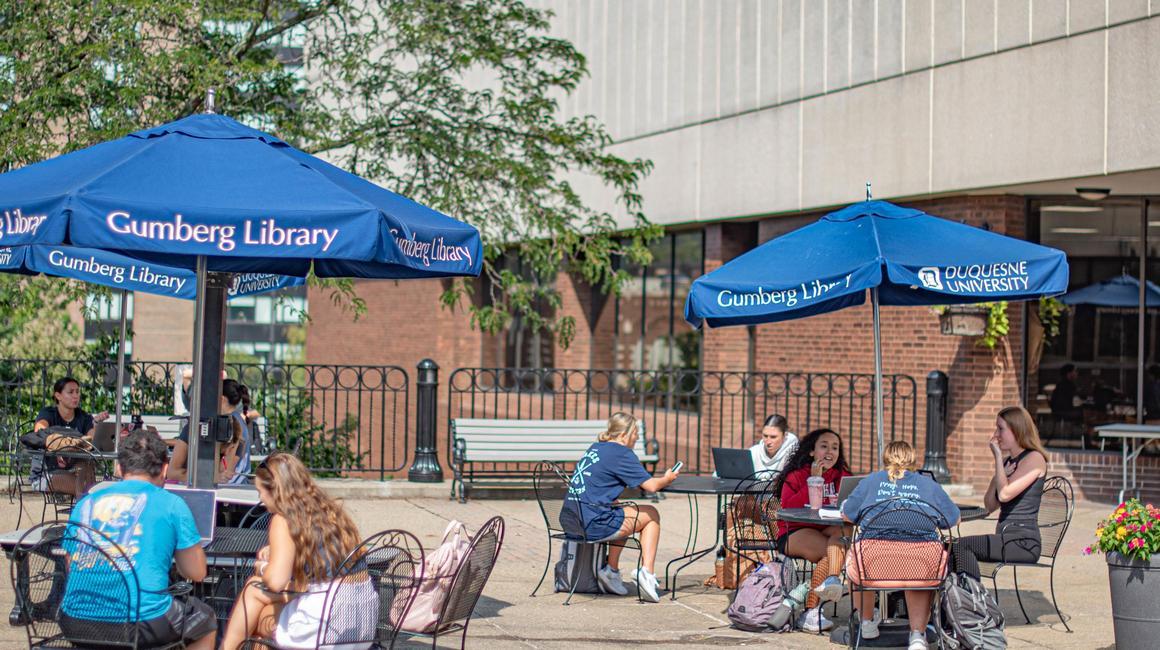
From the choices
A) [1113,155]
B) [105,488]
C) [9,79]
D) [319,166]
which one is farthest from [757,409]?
[105,488]

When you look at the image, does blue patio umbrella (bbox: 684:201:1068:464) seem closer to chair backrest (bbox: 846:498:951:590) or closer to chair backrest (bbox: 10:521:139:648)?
chair backrest (bbox: 846:498:951:590)

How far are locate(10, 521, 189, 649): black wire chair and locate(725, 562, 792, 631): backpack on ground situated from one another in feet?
13.9

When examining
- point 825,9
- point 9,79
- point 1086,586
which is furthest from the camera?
point 825,9

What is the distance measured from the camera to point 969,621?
8.04 metres

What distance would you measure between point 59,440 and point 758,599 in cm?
550

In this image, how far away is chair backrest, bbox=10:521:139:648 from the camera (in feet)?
19.0

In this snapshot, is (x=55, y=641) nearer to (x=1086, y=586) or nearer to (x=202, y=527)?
(x=202, y=527)

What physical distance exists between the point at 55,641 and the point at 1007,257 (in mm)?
6089

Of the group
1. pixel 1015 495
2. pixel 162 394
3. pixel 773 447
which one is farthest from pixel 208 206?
pixel 162 394

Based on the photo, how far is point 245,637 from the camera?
20.0 ft

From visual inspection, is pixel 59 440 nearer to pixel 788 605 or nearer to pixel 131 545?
pixel 131 545

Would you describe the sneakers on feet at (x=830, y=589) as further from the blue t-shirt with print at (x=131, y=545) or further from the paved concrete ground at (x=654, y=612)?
the blue t-shirt with print at (x=131, y=545)

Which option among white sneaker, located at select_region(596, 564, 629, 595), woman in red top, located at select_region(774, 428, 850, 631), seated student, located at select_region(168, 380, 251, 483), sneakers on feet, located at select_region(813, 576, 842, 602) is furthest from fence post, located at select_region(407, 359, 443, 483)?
sneakers on feet, located at select_region(813, 576, 842, 602)

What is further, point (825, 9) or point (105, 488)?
point (825, 9)
